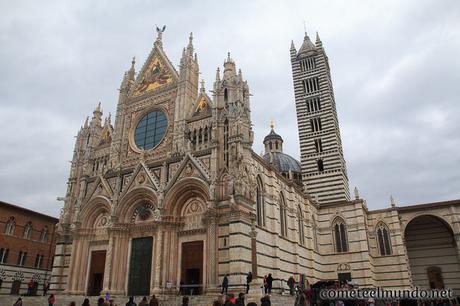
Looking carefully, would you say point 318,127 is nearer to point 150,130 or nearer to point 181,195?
point 150,130

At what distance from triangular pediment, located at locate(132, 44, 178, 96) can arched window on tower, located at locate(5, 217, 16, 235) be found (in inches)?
591

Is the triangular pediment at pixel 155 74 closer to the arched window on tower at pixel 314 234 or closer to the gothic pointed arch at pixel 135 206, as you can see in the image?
the gothic pointed arch at pixel 135 206

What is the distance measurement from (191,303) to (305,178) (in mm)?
22473

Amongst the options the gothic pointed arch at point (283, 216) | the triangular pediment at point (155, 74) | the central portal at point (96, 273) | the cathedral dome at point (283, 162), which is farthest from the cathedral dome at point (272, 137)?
the central portal at point (96, 273)

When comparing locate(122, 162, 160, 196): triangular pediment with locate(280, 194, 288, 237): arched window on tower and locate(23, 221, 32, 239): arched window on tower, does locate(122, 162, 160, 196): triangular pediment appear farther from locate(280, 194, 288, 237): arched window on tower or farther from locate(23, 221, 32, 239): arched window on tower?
locate(23, 221, 32, 239): arched window on tower

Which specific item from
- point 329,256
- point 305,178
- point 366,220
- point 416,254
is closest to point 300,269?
point 329,256

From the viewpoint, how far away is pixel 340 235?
1287 inches

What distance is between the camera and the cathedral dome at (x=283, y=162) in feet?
145

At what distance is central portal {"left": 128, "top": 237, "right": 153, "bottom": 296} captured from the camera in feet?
71.6

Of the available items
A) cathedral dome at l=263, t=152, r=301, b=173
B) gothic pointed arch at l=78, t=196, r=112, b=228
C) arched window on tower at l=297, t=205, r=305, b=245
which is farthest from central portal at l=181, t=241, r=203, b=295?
cathedral dome at l=263, t=152, r=301, b=173

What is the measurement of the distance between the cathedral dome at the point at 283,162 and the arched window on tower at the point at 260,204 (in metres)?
19.4

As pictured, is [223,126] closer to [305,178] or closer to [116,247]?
[116,247]

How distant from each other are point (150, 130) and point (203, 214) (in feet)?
29.2

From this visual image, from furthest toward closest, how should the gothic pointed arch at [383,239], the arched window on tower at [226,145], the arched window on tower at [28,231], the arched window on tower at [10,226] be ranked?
the gothic pointed arch at [383,239] → the arched window on tower at [28,231] → the arched window on tower at [10,226] → the arched window on tower at [226,145]
